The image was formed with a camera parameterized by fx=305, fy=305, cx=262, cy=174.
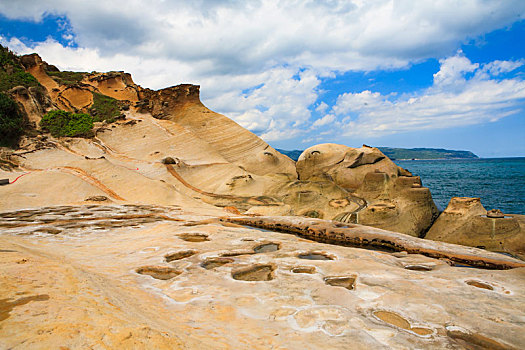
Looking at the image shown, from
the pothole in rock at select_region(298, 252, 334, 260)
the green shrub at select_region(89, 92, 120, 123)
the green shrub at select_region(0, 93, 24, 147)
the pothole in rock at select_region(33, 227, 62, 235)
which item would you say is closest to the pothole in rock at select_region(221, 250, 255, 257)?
the pothole in rock at select_region(298, 252, 334, 260)

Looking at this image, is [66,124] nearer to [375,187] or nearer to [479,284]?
[375,187]

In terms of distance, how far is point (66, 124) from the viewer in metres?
24.2

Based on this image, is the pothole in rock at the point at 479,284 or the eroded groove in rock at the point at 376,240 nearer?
the pothole in rock at the point at 479,284

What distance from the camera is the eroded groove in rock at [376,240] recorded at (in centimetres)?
666

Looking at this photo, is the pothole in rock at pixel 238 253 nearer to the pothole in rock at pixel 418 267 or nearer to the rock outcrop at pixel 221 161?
the pothole in rock at pixel 418 267

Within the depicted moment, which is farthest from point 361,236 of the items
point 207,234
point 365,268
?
point 207,234

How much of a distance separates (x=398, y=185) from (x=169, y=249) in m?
9.72

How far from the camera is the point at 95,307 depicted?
8.77 feet

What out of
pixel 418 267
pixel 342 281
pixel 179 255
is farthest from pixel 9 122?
pixel 418 267

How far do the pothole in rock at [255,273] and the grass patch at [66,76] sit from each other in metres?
34.6

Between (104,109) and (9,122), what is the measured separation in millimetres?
8224

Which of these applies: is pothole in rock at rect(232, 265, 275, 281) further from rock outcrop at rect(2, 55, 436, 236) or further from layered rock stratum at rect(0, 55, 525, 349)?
rock outcrop at rect(2, 55, 436, 236)

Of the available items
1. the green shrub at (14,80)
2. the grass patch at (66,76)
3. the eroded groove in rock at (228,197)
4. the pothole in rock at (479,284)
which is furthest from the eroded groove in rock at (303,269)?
the grass patch at (66,76)

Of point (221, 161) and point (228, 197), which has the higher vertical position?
point (221, 161)
